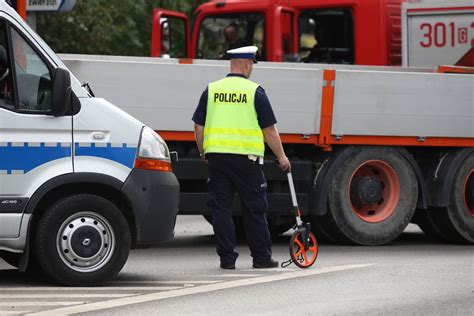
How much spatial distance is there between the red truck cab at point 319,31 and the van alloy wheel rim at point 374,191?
2.22 meters

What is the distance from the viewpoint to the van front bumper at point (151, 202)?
33.9 feet

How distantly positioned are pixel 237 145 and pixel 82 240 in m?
1.64

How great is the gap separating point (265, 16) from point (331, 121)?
9.60ft

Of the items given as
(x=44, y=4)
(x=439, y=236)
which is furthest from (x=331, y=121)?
(x=44, y=4)

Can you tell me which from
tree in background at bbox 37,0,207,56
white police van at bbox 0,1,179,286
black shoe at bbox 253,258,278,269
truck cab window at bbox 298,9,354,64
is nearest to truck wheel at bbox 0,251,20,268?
white police van at bbox 0,1,179,286

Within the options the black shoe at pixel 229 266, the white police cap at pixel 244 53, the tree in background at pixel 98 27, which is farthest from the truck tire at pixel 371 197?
the tree in background at pixel 98 27

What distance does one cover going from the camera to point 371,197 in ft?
45.3

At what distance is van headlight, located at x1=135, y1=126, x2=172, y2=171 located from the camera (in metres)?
10.4

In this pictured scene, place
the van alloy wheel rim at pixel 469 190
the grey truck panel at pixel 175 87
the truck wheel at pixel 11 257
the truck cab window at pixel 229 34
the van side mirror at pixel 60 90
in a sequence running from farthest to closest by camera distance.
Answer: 1. the truck cab window at pixel 229 34
2. the van alloy wheel rim at pixel 469 190
3. the grey truck panel at pixel 175 87
4. the truck wheel at pixel 11 257
5. the van side mirror at pixel 60 90

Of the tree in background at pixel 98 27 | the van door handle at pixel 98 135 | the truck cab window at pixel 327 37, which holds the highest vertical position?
the tree in background at pixel 98 27

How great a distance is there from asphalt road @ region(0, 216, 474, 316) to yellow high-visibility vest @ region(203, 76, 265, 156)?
1.00m

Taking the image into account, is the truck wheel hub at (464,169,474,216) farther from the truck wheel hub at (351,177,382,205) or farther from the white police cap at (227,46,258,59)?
the white police cap at (227,46,258,59)

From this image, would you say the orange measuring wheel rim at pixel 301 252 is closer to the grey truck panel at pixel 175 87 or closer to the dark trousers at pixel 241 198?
the dark trousers at pixel 241 198

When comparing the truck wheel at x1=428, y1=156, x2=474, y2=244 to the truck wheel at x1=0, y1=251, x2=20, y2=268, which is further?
the truck wheel at x1=428, y1=156, x2=474, y2=244
